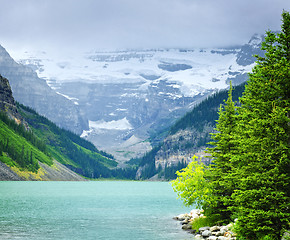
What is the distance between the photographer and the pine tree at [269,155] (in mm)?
31000

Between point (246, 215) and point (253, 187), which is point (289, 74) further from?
point (246, 215)

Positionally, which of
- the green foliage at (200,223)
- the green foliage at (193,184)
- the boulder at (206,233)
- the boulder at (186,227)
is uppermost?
the green foliage at (193,184)

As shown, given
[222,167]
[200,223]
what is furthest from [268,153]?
[200,223]

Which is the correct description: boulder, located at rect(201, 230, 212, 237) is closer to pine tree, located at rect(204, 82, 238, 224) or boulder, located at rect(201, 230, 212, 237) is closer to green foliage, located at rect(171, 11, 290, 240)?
pine tree, located at rect(204, 82, 238, 224)

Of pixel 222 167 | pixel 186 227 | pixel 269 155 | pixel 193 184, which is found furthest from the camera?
pixel 186 227

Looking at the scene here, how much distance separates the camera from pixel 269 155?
103 feet

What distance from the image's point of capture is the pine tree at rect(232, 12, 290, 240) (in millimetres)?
31000

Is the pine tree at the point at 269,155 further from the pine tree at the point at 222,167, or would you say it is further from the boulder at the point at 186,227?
the boulder at the point at 186,227

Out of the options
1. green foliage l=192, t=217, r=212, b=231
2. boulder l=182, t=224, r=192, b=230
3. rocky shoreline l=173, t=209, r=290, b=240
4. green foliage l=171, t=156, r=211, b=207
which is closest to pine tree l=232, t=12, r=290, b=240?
rocky shoreline l=173, t=209, r=290, b=240

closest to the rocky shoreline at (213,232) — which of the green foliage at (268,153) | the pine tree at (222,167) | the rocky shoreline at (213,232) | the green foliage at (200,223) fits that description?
the rocky shoreline at (213,232)

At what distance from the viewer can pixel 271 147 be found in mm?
31906

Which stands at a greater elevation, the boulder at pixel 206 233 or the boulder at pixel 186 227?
the boulder at pixel 206 233

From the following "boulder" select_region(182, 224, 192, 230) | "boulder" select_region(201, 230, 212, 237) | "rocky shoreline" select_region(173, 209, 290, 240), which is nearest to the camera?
"rocky shoreline" select_region(173, 209, 290, 240)

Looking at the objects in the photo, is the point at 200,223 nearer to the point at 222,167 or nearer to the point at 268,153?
the point at 222,167
